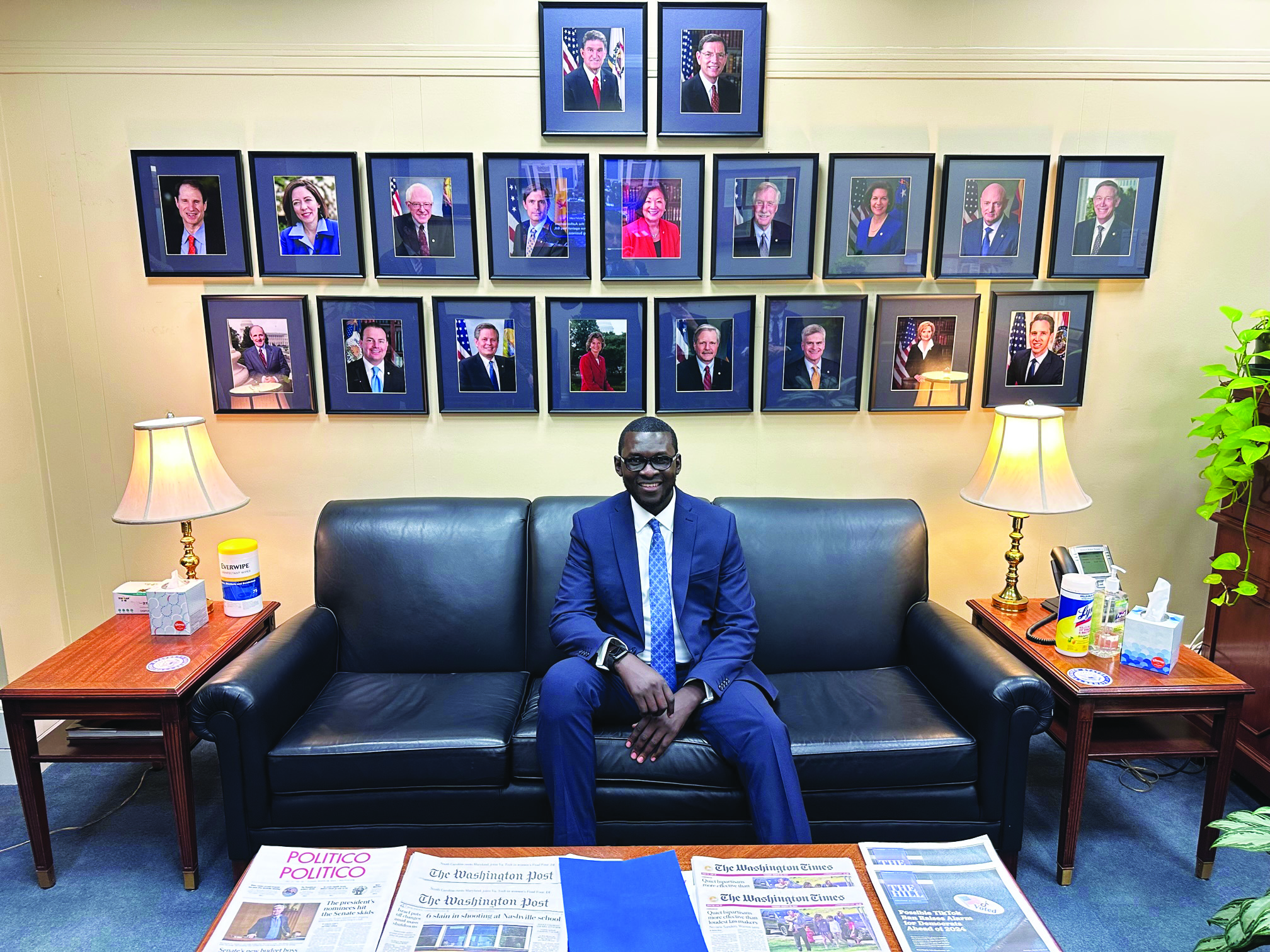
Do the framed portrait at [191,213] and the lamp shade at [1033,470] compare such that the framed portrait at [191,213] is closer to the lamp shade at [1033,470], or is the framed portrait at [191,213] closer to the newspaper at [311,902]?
the newspaper at [311,902]

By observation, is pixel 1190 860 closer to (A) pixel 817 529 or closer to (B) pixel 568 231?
(A) pixel 817 529

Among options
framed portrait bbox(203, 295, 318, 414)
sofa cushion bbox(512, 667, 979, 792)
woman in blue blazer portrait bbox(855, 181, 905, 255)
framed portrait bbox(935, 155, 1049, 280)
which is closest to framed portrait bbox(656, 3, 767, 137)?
woman in blue blazer portrait bbox(855, 181, 905, 255)

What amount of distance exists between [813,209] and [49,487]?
3111 millimetres

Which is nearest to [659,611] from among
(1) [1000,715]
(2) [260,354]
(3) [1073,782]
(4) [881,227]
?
(1) [1000,715]

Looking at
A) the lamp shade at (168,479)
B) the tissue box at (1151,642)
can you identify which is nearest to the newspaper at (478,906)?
the lamp shade at (168,479)

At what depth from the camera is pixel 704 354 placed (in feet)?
9.68

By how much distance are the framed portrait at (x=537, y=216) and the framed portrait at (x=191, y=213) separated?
0.91m

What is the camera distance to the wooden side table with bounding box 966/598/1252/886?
2.24 metres

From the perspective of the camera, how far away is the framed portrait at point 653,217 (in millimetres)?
2814

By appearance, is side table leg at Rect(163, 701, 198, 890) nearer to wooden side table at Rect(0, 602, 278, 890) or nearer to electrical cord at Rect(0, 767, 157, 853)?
wooden side table at Rect(0, 602, 278, 890)

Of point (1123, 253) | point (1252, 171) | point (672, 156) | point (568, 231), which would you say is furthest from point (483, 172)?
point (1252, 171)

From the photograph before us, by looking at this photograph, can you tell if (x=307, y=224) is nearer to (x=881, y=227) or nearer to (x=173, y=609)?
(x=173, y=609)

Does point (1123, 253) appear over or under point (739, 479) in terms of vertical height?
over

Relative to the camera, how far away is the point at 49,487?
2.99 metres
